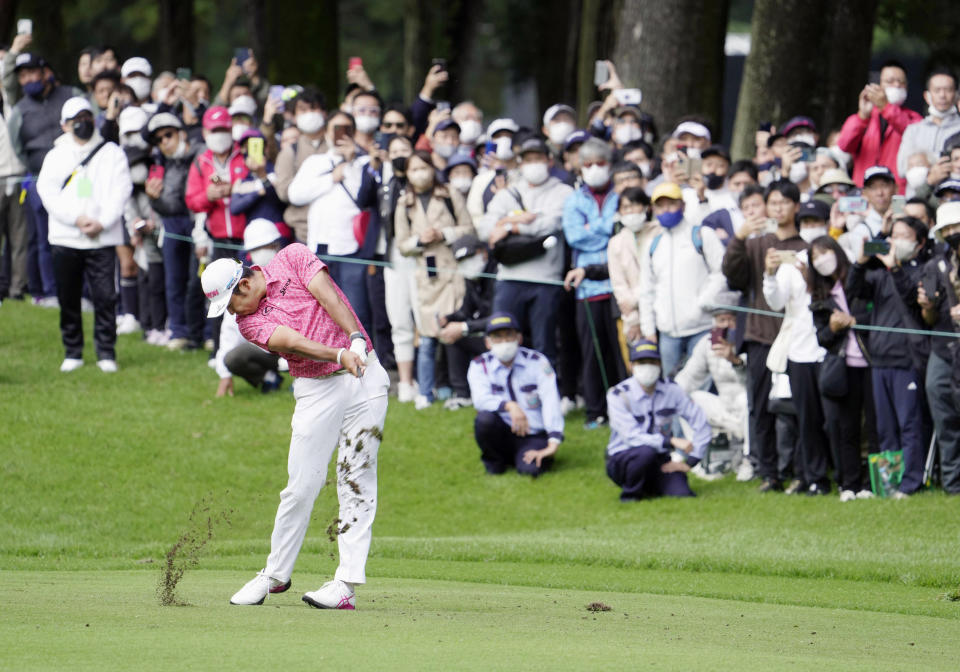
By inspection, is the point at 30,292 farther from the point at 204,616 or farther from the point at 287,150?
the point at 204,616

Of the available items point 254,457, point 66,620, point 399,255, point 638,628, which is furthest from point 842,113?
point 66,620

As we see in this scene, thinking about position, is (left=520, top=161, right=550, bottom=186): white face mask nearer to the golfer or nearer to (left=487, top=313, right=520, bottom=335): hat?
(left=487, top=313, right=520, bottom=335): hat

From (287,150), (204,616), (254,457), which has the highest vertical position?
(287,150)

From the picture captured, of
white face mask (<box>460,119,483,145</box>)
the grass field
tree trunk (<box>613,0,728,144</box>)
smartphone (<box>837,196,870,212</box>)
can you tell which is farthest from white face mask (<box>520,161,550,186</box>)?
tree trunk (<box>613,0,728,144</box>)

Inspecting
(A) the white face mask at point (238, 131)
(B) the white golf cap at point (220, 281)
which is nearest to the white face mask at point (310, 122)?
(A) the white face mask at point (238, 131)

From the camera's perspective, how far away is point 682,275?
14.9 meters

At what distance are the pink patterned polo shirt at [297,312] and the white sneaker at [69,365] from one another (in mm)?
9847

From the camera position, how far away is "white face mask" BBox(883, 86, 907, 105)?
15.4 metres

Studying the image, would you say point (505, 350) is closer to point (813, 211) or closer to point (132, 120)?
point (813, 211)

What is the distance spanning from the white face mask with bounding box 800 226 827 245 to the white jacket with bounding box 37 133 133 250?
24.3ft

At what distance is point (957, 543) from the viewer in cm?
1189

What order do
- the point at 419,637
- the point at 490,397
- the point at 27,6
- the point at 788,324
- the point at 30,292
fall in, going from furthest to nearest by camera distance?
the point at 27,6 → the point at 30,292 → the point at 490,397 → the point at 788,324 → the point at 419,637

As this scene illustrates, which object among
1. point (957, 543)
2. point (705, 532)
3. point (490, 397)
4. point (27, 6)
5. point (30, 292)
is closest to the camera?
point (957, 543)

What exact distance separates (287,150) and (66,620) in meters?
10.6
